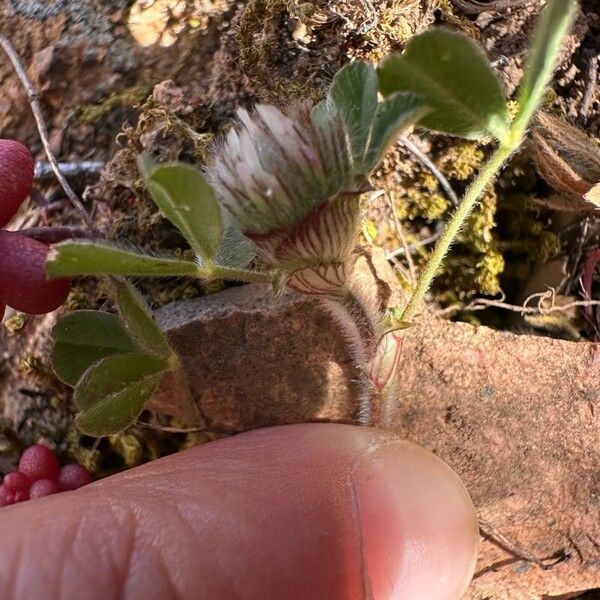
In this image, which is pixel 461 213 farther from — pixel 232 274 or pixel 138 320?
pixel 138 320

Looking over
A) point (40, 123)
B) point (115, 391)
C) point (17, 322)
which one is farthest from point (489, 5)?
point (17, 322)

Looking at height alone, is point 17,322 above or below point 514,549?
above

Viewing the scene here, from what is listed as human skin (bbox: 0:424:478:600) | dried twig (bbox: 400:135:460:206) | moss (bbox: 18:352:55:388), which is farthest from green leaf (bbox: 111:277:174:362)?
dried twig (bbox: 400:135:460:206)

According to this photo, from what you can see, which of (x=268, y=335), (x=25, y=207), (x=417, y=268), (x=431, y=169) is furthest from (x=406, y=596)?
(x=25, y=207)

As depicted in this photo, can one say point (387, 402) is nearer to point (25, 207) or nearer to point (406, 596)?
point (406, 596)

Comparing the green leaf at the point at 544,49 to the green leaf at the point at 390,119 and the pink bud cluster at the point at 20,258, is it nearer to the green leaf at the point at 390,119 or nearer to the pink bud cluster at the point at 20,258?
the green leaf at the point at 390,119

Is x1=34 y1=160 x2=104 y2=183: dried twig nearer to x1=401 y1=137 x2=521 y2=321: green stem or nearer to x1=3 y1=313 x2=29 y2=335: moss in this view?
x1=3 y1=313 x2=29 y2=335: moss
